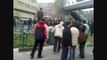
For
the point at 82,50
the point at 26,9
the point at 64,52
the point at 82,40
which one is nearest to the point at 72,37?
the point at 64,52

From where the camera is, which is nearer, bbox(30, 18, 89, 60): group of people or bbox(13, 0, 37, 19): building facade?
bbox(13, 0, 37, 19): building facade

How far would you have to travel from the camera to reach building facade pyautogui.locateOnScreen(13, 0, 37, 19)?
2506mm

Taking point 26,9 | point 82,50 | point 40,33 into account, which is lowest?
point 82,50

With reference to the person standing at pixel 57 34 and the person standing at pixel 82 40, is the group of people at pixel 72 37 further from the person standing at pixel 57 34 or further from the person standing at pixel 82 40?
the person standing at pixel 57 34

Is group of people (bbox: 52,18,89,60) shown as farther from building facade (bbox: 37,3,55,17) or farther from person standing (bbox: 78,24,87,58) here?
building facade (bbox: 37,3,55,17)

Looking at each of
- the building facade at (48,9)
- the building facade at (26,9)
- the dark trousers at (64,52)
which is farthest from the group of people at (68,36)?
the building facade at (26,9)

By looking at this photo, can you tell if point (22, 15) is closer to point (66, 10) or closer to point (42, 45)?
point (66, 10)

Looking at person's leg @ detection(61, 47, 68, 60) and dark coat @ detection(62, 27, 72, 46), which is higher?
dark coat @ detection(62, 27, 72, 46)

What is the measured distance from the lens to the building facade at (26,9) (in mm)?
2506

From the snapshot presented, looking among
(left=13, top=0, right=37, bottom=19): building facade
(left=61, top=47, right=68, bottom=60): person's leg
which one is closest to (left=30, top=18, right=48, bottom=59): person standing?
(left=61, top=47, right=68, bottom=60): person's leg

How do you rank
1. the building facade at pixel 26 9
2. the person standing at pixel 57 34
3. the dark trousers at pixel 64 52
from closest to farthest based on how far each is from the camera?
the building facade at pixel 26 9
the dark trousers at pixel 64 52
the person standing at pixel 57 34

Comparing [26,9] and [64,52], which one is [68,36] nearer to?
[64,52]

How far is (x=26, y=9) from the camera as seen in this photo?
2570mm
